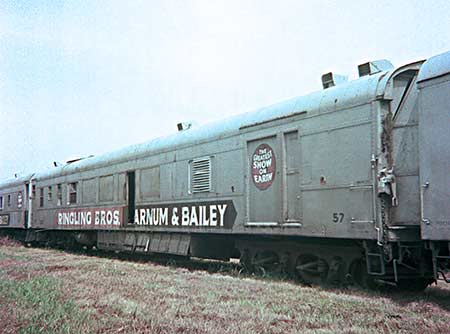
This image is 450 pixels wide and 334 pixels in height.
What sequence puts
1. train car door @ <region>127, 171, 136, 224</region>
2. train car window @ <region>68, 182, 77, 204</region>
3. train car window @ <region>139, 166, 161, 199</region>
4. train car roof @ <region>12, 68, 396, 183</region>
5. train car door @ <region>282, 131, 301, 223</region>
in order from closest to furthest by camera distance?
train car roof @ <region>12, 68, 396, 183</region>, train car door @ <region>282, 131, 301, 223</region>, train car window @ <region>139, 166, 161, 199</region>, train car door @ <region>127, 171, 136, 224</region>, train car window @ <region>68, 182, 77, 204</region>

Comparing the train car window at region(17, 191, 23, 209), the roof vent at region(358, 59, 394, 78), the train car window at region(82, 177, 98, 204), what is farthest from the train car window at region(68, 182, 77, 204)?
the roof vent at region(358, 59, 394, 78)

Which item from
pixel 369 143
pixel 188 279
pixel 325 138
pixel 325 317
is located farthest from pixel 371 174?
pixel 188 279

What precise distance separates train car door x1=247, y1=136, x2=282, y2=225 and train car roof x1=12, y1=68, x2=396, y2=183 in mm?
538

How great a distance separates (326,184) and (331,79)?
2.10m

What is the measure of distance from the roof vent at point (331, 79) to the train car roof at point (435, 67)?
7.22 feet

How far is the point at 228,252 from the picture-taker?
1351 cm

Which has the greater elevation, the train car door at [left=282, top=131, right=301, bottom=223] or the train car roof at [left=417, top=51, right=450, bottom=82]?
the train car roof at [left=417, top=51, right=450, bottom=82]

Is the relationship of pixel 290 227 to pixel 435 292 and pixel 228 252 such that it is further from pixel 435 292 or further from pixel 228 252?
pixel 228 252

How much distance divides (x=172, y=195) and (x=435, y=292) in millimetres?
7380

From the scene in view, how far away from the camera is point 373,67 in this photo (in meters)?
9.48

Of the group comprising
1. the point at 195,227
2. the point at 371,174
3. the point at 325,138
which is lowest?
the point at 195,227

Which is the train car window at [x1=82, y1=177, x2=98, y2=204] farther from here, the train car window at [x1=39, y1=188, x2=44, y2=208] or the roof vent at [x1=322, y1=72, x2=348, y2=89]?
the roof vent at [x1=322, y1=72, x2=348, y2=89]

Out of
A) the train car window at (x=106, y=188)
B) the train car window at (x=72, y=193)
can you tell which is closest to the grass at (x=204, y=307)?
the train car window at (x=106, y=188)

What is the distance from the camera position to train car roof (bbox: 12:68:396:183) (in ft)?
29.1
